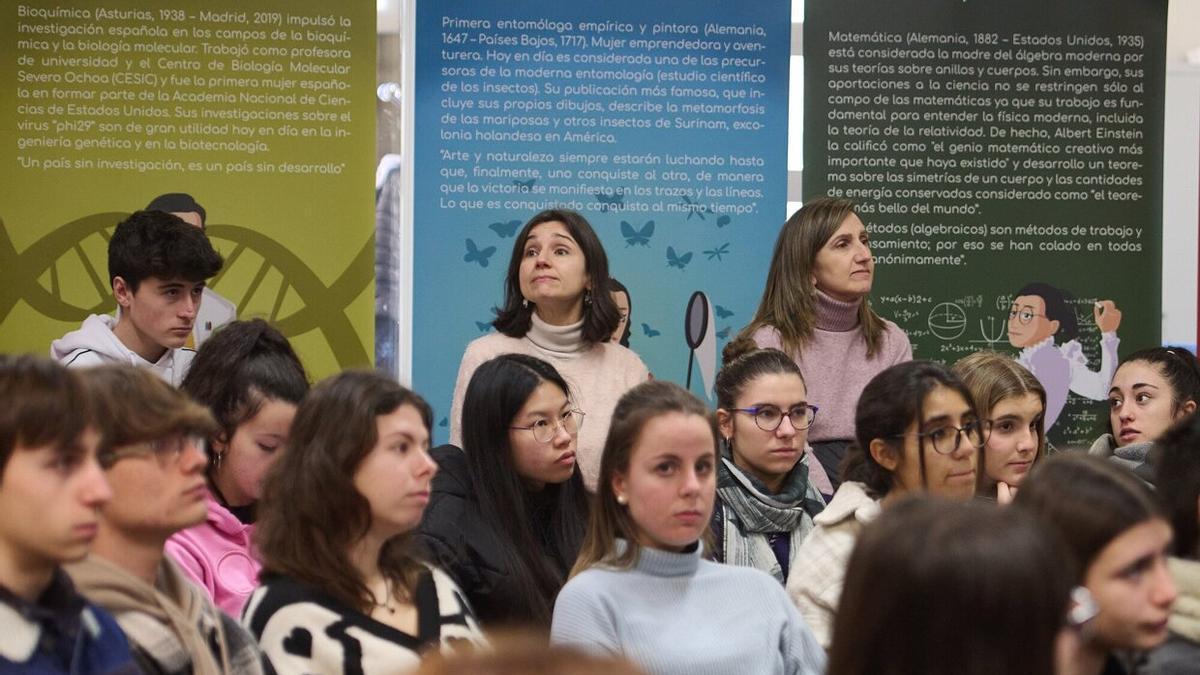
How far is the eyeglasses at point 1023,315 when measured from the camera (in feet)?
18.6

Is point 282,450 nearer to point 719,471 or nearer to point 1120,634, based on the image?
point 719,471

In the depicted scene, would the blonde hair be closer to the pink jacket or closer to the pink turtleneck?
the pink jacket

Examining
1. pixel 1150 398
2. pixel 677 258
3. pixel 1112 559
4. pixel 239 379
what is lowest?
pixel 1112 559

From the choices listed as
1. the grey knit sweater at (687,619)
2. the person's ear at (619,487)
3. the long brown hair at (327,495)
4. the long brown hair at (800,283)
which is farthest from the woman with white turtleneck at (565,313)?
the long brown hair at (327,495)

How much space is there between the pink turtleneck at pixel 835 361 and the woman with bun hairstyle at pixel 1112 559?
2.28 m

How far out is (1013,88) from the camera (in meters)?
5.69

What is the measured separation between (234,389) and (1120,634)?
209 cm

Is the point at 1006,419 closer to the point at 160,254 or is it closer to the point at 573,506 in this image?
the point at 573,506

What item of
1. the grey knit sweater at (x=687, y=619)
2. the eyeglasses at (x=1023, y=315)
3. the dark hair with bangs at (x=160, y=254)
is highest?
the dark hair with bangs at (x=160, y=254)

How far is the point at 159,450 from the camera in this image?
2.42m

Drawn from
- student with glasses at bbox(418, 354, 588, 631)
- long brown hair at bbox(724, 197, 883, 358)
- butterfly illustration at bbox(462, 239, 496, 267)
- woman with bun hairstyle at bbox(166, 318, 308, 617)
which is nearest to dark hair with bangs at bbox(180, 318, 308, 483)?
woman with bun hairstyle at bbox(166, 318, 308, 617)

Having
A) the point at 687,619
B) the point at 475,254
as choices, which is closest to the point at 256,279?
the point at 475,254

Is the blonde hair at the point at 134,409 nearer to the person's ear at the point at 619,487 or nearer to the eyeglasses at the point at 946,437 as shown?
the person's ear at the point at 619,487

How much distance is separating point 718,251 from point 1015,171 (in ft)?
4.13
